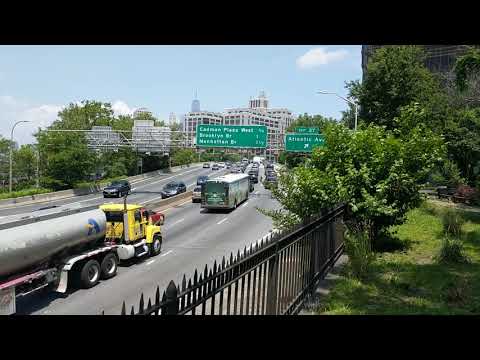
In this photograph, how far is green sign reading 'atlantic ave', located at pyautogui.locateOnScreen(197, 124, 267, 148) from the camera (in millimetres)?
49375

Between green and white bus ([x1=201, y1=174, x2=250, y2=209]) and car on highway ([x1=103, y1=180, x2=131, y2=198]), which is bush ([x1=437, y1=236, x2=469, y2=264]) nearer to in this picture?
green and white bus ([x1=201, y1=174, x2=250, y2=209])

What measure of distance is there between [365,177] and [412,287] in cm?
310

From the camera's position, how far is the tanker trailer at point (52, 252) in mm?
11664

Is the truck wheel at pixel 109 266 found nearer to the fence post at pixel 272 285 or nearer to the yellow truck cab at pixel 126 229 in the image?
the yellow truck cab at pixel 126 229

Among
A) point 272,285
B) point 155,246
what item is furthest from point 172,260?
point 272,285

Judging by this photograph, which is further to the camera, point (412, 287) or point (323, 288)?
point (412, 287)

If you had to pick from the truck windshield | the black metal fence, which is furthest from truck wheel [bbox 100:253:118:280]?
the black metal fence

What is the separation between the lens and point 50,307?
13234 mm

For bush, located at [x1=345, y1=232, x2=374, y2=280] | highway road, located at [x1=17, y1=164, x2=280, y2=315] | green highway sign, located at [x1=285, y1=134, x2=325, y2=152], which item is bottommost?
highway road, located at [x1=17, y1=164, x2=280, y2=315]

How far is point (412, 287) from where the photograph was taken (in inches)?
335

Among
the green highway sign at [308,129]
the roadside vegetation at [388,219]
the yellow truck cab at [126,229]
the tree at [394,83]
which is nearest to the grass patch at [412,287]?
the roadside vegetation at [388,219]

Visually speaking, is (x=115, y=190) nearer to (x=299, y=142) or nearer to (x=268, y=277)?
(x=299, y=142)
